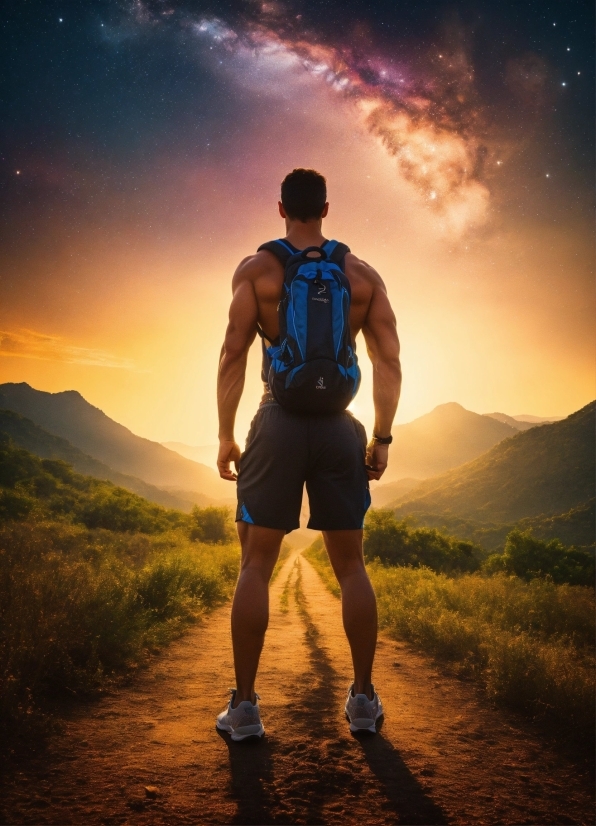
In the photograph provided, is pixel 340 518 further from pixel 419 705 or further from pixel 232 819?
pixel 419 705

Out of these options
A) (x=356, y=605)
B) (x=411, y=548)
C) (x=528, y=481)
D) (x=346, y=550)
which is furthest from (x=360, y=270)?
(x=528, y=481)

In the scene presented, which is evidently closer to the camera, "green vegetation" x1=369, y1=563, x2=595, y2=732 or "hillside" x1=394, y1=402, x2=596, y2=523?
"green vegetation" x1=369, y1=563, x2=595, y2=732

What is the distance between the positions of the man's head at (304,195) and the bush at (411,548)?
643 inches

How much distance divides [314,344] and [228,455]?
0.84 metres

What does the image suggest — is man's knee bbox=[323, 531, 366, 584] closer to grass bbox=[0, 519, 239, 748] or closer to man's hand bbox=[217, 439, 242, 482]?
man's hand bbox=[217, 439, 242, 482]

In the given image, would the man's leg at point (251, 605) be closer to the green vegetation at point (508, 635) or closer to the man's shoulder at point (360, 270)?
the man's shoulder at point (360, 270)

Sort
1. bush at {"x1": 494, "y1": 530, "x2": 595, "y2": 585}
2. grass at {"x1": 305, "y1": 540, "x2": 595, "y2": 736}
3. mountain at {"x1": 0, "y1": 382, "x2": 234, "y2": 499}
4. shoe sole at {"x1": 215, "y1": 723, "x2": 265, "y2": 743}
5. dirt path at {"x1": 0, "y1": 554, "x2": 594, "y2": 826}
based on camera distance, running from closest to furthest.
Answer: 1. dirt path at {"x1": 0, "y1": 554, "x2": 594, "y2": 826}
2. shoe sole at {"x1": 215, "y1": 723, "x2": 265, "y2": 743}
3. grass at {"x1": 305, "y1": 540, "x2": 595, "y2": 736}
4. bush at {"x1": 494, "y1": 530, "x2": 595, "y2": 585}
5. mountain at {"x1": 0, "y1": 382, "x2": 234, "y2": 499}

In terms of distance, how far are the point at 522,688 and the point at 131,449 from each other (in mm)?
199405

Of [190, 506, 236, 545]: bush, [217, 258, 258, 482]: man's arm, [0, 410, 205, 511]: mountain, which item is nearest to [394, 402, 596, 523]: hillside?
[0, 410, 205, 511]: mountain

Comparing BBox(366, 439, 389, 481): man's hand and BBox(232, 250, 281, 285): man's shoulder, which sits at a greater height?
BBox(232, 250, 281, 285): man's shoulder

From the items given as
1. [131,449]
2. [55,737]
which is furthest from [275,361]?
[131,449]

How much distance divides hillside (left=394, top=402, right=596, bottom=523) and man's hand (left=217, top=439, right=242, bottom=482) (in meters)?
68.3

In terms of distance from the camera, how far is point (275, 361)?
7.89ft

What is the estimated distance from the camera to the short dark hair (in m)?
2.70
